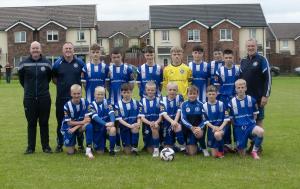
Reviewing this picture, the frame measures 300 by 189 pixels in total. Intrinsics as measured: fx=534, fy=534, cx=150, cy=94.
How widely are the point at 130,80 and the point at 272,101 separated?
41.4 ft

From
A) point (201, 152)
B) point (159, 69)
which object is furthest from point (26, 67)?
point (201, 152)

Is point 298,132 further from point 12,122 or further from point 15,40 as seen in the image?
point 15,40

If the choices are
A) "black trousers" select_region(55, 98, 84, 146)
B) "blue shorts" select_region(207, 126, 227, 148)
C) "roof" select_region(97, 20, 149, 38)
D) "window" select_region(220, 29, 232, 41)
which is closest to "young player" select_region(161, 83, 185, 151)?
"blue shorts" select_region(207, 126, 227, 148)

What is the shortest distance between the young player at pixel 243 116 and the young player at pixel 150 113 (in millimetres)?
1340

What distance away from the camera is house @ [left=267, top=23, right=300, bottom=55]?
78062mm

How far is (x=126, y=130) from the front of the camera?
9.70m

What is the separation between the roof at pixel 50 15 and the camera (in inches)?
2285

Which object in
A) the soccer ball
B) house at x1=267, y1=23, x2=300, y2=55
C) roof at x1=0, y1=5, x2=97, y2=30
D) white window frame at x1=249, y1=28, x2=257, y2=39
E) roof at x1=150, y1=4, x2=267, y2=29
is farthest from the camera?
house at x1=267, y1=23, x2=300, y2=55

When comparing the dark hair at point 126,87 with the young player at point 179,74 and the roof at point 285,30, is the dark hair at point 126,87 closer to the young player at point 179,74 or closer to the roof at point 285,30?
the young player at point 179,74

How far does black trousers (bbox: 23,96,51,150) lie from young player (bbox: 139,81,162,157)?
5.66ft

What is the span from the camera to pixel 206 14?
2378 inches

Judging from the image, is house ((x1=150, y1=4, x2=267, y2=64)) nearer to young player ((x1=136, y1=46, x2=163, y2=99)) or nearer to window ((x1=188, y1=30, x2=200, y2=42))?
window ((x1=188, y1=30, x2=200, y2=42))

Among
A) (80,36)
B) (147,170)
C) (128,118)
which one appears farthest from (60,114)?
(80,36)

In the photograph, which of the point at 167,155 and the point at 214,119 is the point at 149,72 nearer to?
the point at 214,119
